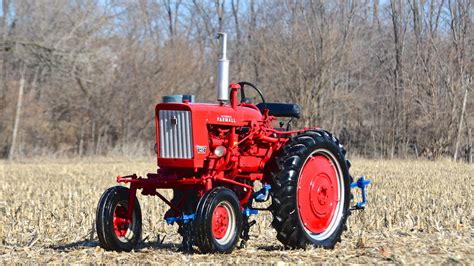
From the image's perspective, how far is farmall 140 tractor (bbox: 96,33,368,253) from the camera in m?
5.98

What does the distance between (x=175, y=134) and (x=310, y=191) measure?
1.36 m

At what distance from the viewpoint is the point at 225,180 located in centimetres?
616

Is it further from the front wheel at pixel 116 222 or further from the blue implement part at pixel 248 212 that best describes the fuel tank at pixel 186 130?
the blue implement part at pixel 248 212

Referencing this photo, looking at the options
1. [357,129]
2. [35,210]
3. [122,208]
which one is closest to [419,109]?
[357,129]

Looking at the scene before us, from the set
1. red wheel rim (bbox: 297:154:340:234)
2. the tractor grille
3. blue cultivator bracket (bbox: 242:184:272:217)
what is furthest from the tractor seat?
the tractor grille

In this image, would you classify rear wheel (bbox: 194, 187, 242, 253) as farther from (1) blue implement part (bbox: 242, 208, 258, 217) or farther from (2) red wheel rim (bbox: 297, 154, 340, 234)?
(2) red wheel rim (bbox: 297, 154, 340, 234)

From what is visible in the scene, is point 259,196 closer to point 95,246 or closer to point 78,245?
point 95,246

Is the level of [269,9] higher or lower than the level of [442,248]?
higher

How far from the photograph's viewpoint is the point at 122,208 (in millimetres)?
6289

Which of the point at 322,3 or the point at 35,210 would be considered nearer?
the point at 35,210

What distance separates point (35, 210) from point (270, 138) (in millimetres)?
3993

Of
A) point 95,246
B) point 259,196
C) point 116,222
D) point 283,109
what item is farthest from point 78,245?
point 283,109

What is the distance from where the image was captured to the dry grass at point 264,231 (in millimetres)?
5871

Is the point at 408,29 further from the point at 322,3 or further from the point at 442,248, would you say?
the point at 442,248
